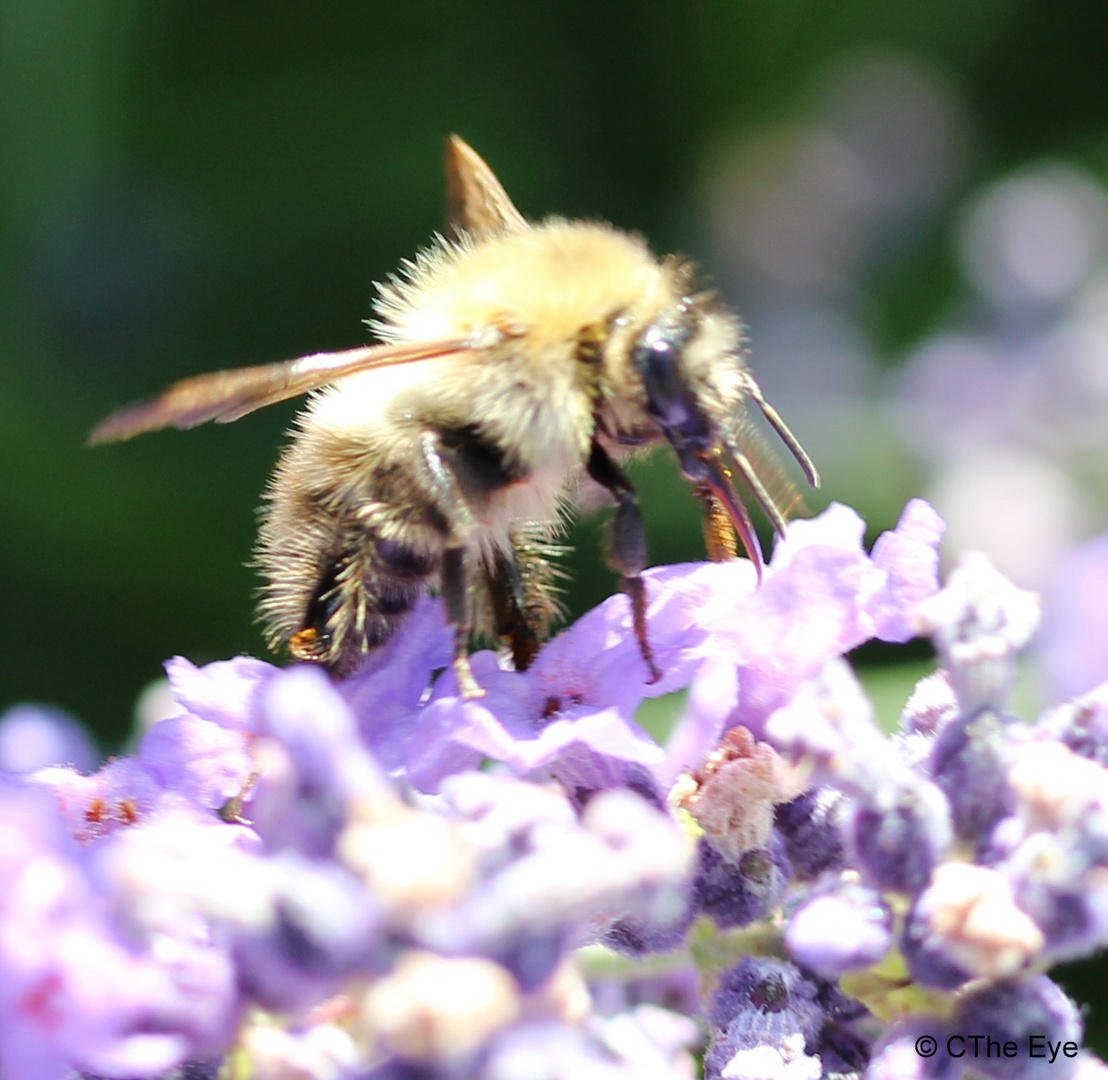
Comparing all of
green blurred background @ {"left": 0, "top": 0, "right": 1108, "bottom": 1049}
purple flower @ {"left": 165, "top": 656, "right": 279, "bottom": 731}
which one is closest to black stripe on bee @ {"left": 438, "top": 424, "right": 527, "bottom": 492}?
purple flower @ {"left": 165, "top": 656, "right": 279, "bottom": 731}

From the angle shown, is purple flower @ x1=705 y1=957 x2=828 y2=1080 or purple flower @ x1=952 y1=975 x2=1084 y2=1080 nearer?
purple flower @ x1=952 y1=975 x2=1084 y2=1080

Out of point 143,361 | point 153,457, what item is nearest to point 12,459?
point 153,457

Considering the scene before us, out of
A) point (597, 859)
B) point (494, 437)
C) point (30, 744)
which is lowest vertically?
point (30, 744)

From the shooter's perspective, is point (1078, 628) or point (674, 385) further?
point (1078, 628)

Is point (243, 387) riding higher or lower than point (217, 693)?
higher

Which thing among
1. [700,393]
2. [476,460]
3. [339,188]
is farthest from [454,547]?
[339,188]

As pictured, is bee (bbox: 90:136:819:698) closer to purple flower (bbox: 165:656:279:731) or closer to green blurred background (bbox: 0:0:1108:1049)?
purple flower (bbox: 165:656:279:731)

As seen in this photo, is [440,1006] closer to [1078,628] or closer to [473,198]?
[473,198]
